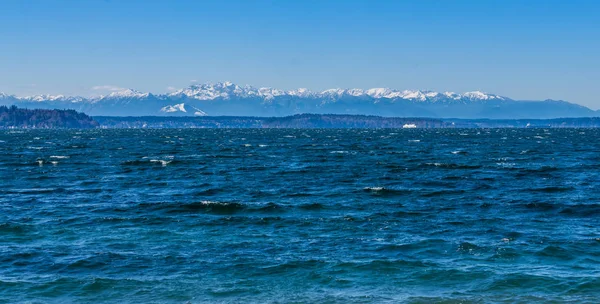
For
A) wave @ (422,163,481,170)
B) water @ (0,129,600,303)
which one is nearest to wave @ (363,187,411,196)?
water @ (0,129,600,303)

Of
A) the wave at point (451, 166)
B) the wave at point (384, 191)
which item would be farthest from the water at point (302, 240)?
the wave at point (451, 166)

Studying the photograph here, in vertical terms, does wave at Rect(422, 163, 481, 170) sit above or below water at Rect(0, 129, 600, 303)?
above

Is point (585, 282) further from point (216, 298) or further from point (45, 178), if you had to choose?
point (45, 178)

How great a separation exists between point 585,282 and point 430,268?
5.84 m

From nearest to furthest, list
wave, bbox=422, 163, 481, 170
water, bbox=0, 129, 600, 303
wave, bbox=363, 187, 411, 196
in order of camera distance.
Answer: water, bbox=0, 129, 600, 303 → wave, bbox=363, 187, 411, 196 → wave, bbox=422, 163, 481, 170

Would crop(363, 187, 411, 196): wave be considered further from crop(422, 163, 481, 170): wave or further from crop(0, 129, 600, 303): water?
crop(422, 163, 481, 170): wave

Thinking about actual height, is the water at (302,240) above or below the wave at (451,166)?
below

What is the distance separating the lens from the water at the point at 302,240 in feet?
78.6

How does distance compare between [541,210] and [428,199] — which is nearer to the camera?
[541,210]

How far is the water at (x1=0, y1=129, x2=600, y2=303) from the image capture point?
944 inches

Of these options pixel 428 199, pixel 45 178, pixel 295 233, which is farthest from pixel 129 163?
pixel 295 233

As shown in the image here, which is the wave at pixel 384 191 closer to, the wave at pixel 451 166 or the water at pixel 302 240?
the water at pixel 302 240

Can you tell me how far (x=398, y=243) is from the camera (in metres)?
31.1

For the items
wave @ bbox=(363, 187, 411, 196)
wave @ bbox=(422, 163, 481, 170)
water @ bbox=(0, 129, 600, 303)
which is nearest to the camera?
water @ bbox=(0, 129, 600, 303)
